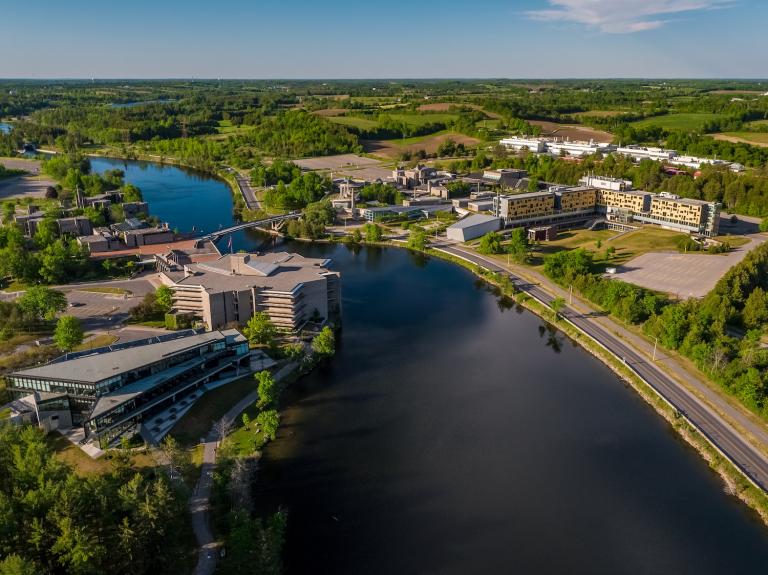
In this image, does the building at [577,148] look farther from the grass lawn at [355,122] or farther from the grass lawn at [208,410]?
the grass lawn at [208,410]

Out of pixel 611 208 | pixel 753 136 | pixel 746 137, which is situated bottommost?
pixel 611 208

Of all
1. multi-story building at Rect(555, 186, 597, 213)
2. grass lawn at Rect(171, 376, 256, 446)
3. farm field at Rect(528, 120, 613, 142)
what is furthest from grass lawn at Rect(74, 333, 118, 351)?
farm field at Rect(528, 120, 613, 142)

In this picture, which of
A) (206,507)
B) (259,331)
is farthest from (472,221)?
(206,507)

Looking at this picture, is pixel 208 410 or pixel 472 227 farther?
pixel 472 227

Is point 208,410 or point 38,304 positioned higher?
point 38,304

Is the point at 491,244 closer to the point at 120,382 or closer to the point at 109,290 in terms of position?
the point at 109,290

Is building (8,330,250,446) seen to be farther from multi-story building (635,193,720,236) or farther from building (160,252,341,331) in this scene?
multi-story building (635,193,720,236)
